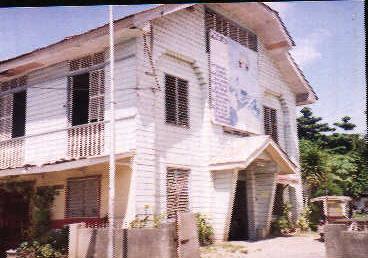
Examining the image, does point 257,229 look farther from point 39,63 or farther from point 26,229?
point 39,63

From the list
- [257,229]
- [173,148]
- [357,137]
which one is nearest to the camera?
[173,148]

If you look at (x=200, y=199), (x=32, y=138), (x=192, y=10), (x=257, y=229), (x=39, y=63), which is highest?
(x=192, y=10)

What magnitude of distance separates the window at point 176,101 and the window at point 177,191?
5.68 ft

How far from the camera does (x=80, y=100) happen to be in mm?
14281

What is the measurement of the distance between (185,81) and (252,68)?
4.50 m

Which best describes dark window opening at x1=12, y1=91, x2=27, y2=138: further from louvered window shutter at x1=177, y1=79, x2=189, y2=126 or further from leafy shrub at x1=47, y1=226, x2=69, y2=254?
louvered window shutter at x1=177, y1=79, x2=189, y2=126

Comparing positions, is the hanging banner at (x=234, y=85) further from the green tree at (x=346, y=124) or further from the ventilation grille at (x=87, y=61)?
the green tree at (x=346, y=124)

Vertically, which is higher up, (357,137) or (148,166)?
(357,137)

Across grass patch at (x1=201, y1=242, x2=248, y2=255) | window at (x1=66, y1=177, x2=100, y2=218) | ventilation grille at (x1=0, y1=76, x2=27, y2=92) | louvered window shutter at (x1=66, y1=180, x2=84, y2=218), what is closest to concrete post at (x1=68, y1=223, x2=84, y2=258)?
window at (x1=66, y1=177, x2=100, y2=218)

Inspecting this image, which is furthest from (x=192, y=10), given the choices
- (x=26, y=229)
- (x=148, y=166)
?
(x=26, y=229)

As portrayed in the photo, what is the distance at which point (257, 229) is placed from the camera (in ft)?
51.8

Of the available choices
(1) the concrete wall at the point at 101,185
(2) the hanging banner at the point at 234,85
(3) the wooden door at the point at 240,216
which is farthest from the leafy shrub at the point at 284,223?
(1) the concrete wall at the point at 101,185

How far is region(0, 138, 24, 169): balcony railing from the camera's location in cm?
1463

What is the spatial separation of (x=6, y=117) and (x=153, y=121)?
672 cm
